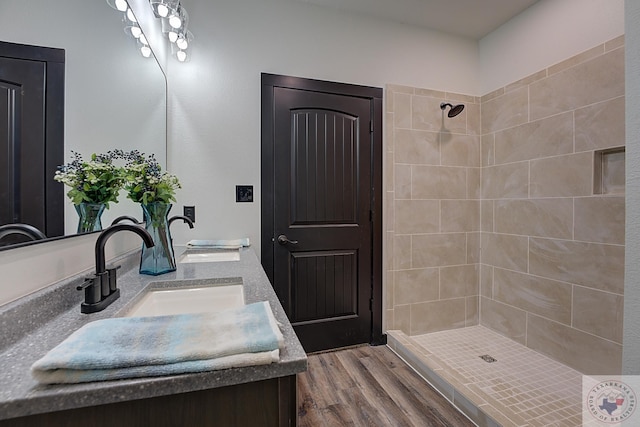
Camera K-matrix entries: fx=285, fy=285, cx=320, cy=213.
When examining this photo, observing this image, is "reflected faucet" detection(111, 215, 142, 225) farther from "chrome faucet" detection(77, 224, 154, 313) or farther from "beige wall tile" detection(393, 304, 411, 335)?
"beige wall tile" detection(393, 304, 411, 335)

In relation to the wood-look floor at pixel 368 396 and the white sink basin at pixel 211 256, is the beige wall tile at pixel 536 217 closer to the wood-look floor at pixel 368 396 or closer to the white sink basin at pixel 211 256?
the wood-look floor at pixel 368 396

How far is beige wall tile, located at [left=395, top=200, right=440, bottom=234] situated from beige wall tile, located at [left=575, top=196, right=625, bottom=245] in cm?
91

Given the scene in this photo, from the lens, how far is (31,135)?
702mm

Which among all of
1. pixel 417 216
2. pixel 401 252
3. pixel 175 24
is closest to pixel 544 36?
pixel 417 216

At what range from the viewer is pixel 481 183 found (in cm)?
259

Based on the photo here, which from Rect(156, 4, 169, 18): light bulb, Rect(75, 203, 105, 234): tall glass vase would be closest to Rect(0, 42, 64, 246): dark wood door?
Rect(75, 203, 105, 234): tall glass vase

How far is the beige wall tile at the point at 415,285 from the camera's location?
2350 millimetres

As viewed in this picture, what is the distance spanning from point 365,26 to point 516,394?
2.73 m

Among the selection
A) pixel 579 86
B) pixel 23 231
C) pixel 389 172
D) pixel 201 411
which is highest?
pixel 579 86

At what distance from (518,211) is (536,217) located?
0.48 feet

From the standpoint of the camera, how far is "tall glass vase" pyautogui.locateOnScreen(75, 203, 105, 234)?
94cm

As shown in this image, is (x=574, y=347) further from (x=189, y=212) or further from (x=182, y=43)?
(x=182, y=43)

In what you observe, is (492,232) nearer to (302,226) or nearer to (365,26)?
(302,226)

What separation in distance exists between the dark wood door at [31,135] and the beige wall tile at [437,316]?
7.77 feet
